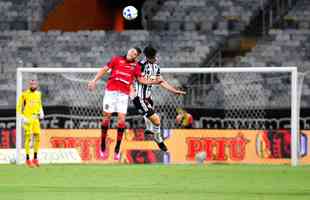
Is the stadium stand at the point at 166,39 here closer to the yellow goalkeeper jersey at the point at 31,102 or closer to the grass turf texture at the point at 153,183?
the yellow goalkeeper jersey at the point at 31,102

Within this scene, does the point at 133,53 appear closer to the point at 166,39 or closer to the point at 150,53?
the point at 150,53

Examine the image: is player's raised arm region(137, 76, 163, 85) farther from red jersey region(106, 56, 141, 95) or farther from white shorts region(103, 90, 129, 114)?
white shorts region(103, 90, 129, 114)

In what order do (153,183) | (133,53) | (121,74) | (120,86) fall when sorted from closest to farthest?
(153,183) → (133,53) → (121,74) → (120,86)

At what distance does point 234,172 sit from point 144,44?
13.5 meters

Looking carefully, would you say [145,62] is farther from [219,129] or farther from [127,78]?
[219,129]

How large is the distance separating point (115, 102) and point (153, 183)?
347 centimetres

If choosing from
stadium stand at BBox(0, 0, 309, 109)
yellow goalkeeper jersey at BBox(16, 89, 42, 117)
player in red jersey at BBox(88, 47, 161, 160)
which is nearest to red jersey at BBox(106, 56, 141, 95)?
player in red jersey at BBox(88, 47, 161, 160)

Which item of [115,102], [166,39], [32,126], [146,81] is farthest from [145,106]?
[166,39]

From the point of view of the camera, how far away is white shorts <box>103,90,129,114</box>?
1662 centimetres

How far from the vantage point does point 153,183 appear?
13.5m

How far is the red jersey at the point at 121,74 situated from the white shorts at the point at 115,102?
78 mm

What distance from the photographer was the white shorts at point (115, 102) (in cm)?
1662

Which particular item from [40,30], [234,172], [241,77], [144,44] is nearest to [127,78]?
[234,172]

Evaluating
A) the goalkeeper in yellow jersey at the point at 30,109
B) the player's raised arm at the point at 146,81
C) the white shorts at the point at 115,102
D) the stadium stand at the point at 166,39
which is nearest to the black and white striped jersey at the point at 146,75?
the player's raised arm at the point at 146,81
